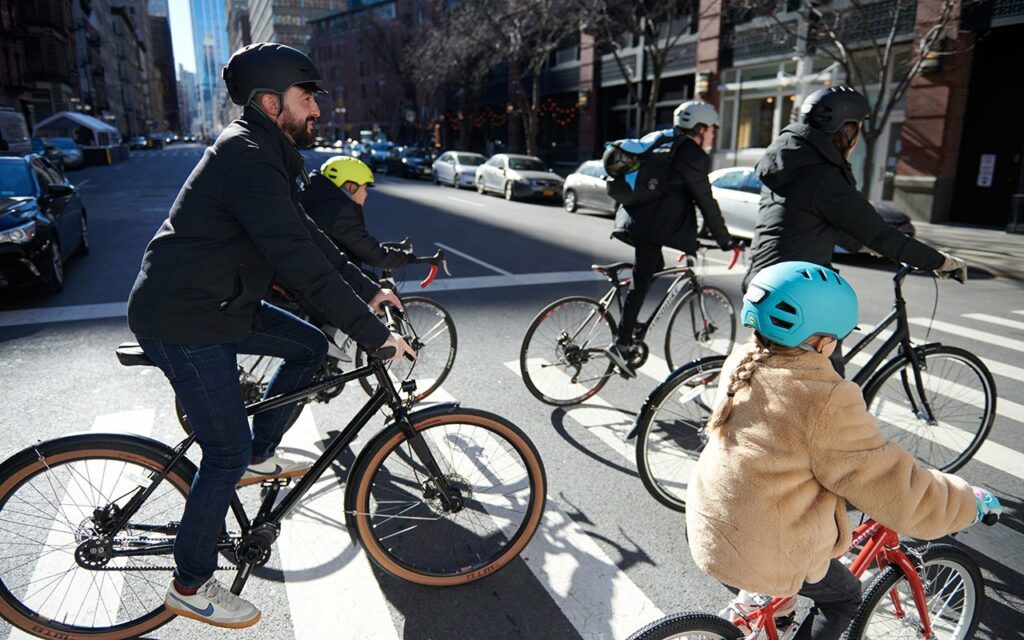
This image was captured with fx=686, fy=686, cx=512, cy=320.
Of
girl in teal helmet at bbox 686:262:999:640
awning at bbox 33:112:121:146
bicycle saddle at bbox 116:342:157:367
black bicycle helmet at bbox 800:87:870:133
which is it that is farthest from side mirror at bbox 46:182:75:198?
awning at bbox 33:112:121:146

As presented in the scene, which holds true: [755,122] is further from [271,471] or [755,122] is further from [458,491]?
[271,471]

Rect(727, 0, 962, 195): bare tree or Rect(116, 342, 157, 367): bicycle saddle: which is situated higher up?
Rect(727, 0, 962, 195): bare tree

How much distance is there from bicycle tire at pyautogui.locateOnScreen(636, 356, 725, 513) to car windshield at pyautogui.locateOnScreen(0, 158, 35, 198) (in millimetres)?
8994

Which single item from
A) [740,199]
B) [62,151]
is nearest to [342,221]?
[740,199]

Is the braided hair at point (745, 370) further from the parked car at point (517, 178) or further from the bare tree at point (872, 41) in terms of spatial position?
the parked car at point (517, 178)

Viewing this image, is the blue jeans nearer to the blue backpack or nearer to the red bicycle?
the red bicycle

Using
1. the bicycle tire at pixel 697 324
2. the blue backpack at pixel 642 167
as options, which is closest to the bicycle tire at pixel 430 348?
the blue backpack at pixel 642 167

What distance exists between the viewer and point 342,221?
4707 millimetres

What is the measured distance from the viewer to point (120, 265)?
10.6 metres

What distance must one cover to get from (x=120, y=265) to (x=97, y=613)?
9.17m

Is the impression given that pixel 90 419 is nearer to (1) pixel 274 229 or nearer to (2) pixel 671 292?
(1) pixel 274 229

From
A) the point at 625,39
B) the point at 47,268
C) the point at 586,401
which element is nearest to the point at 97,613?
the point at 586,401

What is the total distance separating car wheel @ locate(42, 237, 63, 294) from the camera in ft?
27.1

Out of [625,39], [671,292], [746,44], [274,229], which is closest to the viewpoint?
[274,229]
